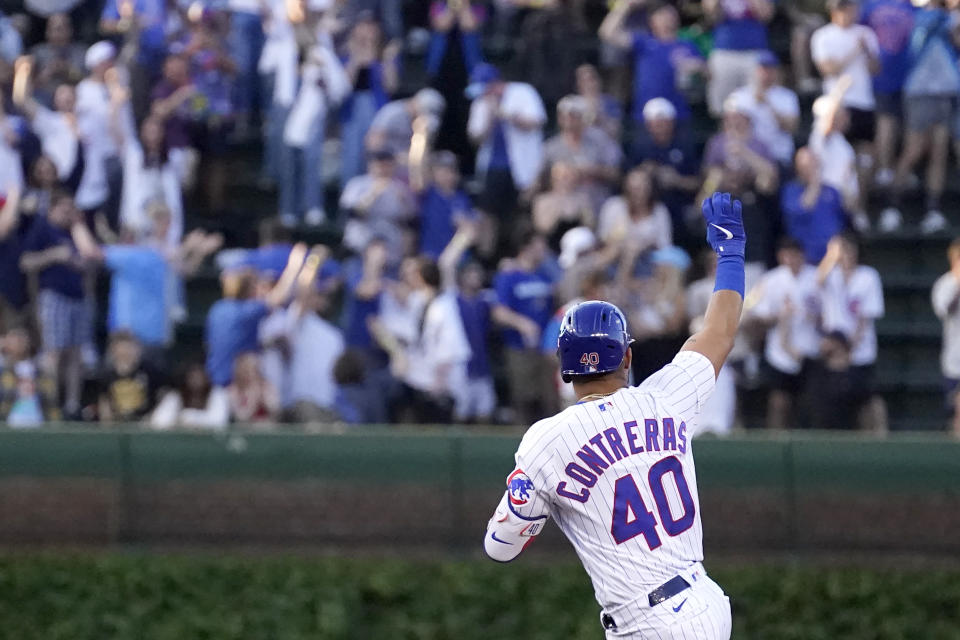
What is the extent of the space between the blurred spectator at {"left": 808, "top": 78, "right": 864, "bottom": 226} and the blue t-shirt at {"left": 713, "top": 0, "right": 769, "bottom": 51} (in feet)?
3.38

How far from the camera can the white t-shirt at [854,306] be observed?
11797 millimetres

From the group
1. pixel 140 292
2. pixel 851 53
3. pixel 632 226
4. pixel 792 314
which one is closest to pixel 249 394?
pixel 140 292

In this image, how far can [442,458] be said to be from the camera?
34.7 ft

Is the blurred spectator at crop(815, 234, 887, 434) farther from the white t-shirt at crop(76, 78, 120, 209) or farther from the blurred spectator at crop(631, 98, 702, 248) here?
the white t-shirt at crop(76, 78, 120, 209)

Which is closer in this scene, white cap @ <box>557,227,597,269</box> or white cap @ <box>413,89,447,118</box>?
white cap @ <box>557,227,597,269</box>

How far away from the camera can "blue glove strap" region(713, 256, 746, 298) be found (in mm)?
5594

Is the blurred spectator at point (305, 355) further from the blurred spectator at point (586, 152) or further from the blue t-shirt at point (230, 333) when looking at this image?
the blurred spectator at point (586, 152)

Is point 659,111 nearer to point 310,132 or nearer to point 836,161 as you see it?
point 836,161

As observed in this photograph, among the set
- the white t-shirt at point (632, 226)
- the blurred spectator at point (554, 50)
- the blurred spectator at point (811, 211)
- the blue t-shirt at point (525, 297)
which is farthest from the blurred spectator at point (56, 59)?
the blurred spectator at point (811, 211)

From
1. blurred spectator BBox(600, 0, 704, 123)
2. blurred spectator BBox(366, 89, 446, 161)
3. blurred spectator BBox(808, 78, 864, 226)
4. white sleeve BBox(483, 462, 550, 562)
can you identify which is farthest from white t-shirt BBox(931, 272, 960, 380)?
white sleeve BBox(483, 462, 550, 562)

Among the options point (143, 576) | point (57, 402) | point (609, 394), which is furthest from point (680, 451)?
point (57, 402)

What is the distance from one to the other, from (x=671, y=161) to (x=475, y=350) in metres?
2.56

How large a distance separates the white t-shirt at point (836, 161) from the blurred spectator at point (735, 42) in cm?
115

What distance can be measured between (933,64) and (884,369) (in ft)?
8.42
